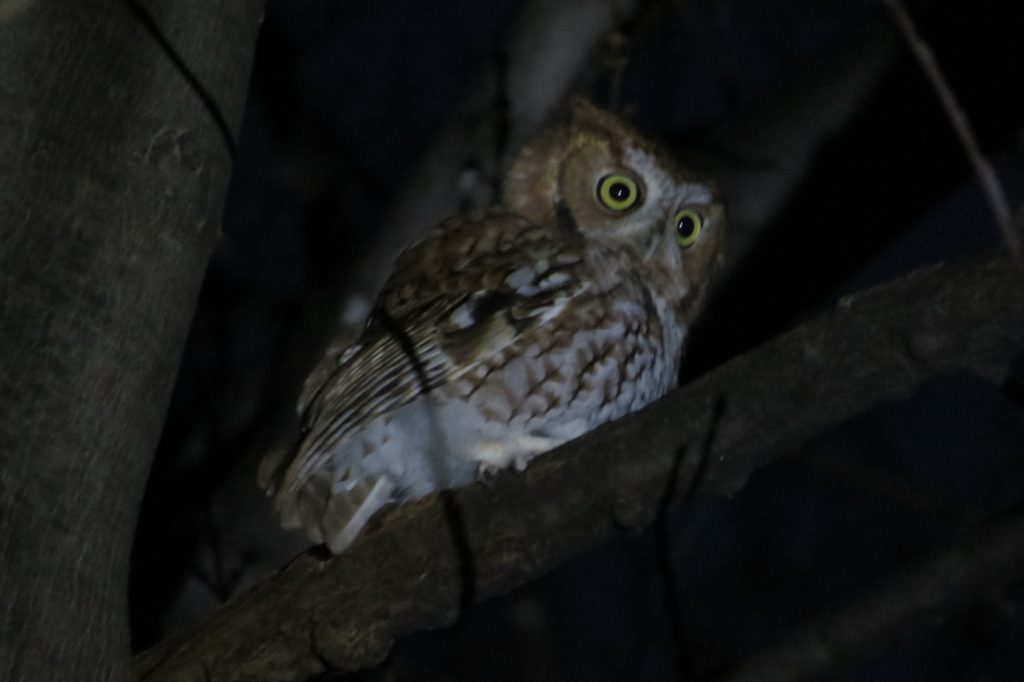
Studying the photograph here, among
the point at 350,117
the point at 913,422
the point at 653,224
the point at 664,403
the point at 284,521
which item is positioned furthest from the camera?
the point at 350,117

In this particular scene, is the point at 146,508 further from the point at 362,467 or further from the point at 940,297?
the point at 940,297

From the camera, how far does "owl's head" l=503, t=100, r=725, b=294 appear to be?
9.23 feet

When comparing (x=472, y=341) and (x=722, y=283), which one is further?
(x=722, y=283)

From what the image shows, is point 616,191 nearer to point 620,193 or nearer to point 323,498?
point 620,193

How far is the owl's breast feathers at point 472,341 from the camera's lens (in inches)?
96.3

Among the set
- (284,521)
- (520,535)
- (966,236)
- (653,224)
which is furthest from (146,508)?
(966,236)

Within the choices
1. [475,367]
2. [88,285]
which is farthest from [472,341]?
[88,285]

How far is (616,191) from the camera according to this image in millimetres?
2826

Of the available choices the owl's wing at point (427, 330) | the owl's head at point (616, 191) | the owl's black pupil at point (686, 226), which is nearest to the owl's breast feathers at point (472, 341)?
the owl's wing at point (427, 330)

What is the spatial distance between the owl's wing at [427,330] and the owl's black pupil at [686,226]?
0.25 meters

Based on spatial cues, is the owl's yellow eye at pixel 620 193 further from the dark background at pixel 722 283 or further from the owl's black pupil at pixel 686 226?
the dark background at pixel 722 283

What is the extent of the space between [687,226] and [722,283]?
1.01 feet

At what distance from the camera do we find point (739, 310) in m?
3.27

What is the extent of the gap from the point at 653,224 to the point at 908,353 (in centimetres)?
116
